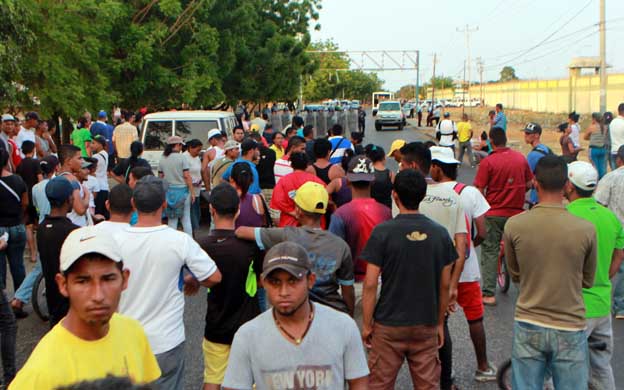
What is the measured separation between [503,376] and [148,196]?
3.05 meters

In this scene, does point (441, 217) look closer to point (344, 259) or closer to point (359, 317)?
point (344, 259)

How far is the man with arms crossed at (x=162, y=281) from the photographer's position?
3.78 metres

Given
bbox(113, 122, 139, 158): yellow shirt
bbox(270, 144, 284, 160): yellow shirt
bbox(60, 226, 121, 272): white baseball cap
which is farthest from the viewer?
bbox(113, 122, 139, 158): yellow shirt

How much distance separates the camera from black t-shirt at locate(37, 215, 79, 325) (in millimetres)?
5398

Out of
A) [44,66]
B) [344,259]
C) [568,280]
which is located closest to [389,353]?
[344,259]

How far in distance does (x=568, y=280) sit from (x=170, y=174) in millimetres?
7124

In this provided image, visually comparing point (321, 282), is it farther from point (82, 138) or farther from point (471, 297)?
point (82, 138)

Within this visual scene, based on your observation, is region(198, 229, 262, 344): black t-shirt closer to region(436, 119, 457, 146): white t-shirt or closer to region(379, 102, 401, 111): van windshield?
region(436, 119, 457, 146): white t-shirt

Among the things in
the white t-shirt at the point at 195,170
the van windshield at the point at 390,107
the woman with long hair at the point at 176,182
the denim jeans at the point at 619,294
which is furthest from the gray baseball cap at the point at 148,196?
the van windshield at the point at 390,107

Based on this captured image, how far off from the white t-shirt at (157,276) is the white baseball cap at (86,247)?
1210 mm

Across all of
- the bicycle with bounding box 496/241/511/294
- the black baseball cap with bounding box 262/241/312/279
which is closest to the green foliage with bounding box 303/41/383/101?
the bicycle with bounding box 496/241/511/294

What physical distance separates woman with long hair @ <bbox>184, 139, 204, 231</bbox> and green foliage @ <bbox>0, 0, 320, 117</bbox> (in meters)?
3.59

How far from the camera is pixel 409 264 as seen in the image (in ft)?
13.0

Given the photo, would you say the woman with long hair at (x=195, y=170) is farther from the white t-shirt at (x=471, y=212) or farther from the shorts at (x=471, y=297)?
the shorts at (x=471, y=297)
